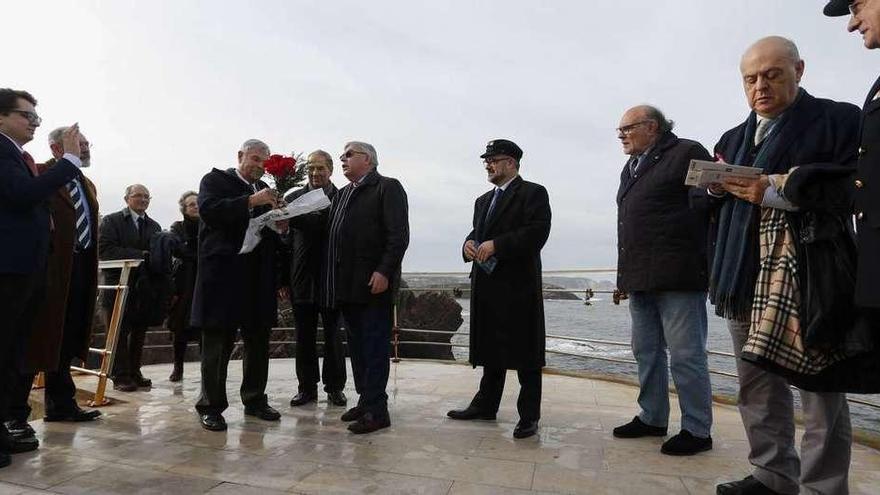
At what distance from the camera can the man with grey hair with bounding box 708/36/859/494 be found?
1565 millimetres

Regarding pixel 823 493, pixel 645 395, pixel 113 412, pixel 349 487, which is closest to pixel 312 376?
pixel 113 412

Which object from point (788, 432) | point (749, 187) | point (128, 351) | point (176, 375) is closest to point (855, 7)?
point (749, 187)

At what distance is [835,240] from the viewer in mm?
1514

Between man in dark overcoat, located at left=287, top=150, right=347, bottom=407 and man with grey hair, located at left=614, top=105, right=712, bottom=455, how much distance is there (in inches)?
76.2

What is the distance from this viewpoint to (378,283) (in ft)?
9.60

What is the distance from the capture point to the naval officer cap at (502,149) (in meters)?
3.14

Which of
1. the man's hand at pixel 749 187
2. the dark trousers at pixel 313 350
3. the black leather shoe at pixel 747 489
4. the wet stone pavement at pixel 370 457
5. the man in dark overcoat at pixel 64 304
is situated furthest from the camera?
the dark trousers at pixel 313 350

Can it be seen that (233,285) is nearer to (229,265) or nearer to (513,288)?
(229,265)

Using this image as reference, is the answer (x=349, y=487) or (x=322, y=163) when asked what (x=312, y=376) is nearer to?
(x=322, y=163)

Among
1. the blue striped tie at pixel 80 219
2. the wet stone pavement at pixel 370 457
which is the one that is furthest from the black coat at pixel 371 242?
the blue striped tie at pixel 80 219

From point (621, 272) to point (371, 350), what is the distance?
148cm

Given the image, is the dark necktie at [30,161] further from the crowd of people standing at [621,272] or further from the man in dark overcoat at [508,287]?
the man in dark overcoat at [508,287]

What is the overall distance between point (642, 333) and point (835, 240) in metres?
1.43

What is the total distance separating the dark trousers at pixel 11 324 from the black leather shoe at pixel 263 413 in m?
1.20
